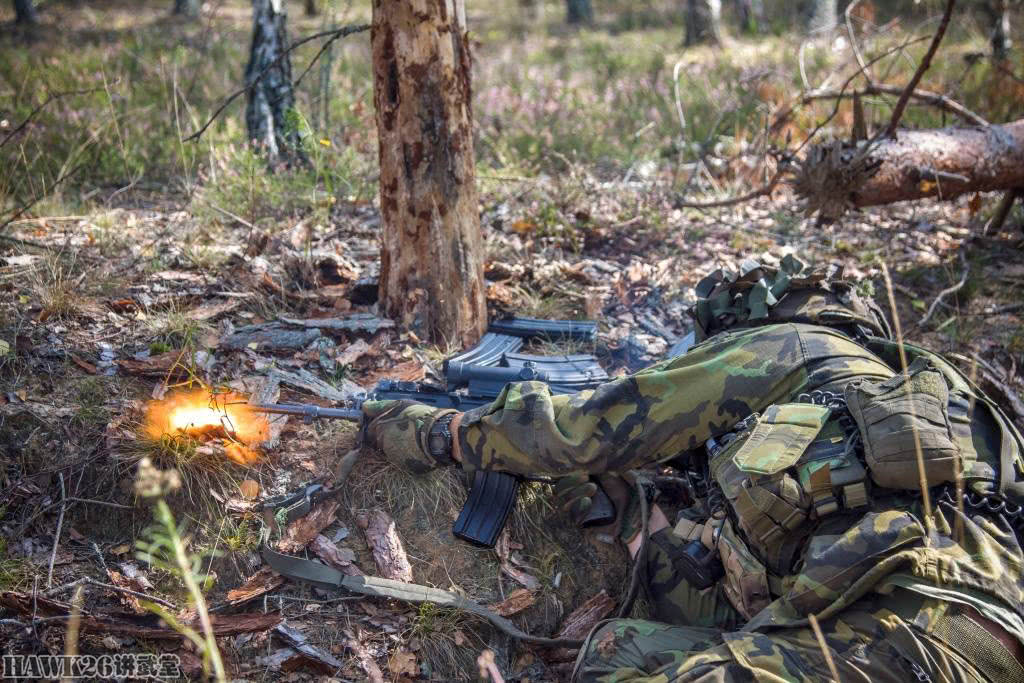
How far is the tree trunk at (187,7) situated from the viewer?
44.7 feet

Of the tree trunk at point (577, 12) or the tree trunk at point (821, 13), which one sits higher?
the tree trunk at point (577, 12)

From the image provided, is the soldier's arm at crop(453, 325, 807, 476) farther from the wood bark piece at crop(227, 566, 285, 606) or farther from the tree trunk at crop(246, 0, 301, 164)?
the tree trunk at crop(246, 0, 301, 164)

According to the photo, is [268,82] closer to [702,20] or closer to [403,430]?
[403,430]

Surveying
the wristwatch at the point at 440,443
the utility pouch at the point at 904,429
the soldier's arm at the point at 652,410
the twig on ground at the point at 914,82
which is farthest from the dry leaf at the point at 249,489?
the twig on ground at the point at 914,82

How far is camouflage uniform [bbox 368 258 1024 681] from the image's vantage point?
2.37 m

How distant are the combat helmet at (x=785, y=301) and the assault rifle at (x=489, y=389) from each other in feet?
2.07

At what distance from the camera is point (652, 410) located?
317cm

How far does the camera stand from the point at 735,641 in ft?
8.08

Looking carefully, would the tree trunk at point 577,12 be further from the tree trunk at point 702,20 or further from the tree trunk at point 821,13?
the tree trunk at point 821,13

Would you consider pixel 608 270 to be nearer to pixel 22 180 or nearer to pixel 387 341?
pixel 387 341

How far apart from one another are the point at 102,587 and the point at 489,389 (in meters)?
1.72

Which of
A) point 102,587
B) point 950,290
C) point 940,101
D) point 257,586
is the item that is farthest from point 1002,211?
point 102,587

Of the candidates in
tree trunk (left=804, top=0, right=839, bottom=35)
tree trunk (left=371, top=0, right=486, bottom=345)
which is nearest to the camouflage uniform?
tree trunk (left=371, top=0, right=486, bottom=345)

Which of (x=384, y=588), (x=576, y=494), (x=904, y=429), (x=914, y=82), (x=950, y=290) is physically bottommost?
(x=384, y=588)
